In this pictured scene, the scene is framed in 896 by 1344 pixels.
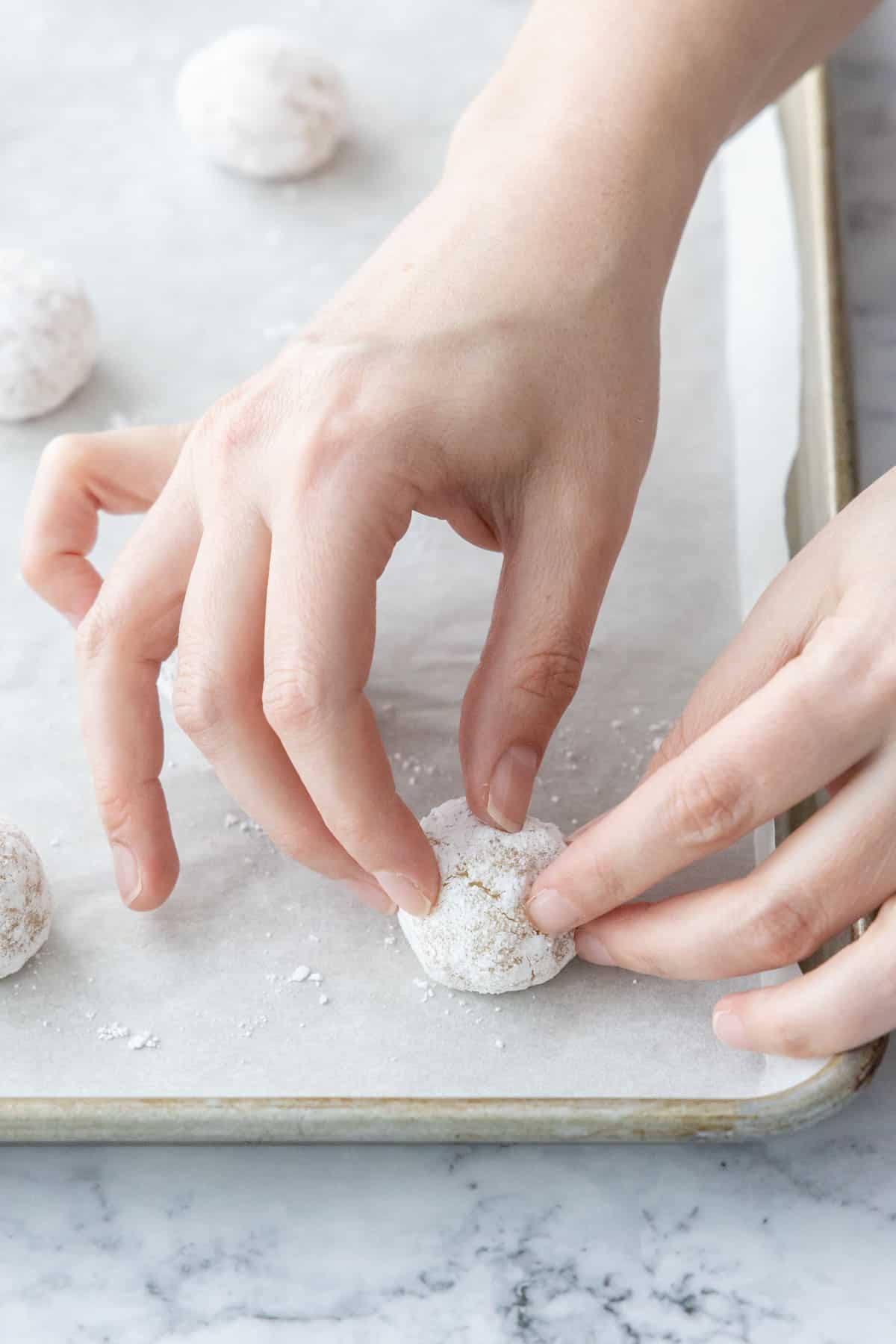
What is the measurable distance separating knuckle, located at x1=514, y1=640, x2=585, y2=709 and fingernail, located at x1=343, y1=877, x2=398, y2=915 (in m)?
0.19

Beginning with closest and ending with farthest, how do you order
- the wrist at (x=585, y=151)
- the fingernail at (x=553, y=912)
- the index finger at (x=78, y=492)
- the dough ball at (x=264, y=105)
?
the fingernail at (x=553, y=912) < the wrist at (x=585, y=151) < the index finger at (x=78, y=492) < the dough ball at (x=264, y=105)

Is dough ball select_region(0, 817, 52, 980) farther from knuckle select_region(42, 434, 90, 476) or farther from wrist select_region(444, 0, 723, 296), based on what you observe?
wrist select_region(444, 0, 723, 296)

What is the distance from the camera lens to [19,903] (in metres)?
0.96

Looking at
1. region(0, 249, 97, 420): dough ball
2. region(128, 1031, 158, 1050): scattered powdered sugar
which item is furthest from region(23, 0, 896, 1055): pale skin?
region(0, 249, 97, 420): dough ball

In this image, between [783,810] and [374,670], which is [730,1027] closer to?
[783,810]

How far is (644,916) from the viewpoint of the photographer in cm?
93

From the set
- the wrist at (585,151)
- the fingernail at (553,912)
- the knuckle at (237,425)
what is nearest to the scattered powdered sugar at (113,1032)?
the fingernail at (553,912)

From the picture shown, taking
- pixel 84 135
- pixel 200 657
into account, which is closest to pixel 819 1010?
pixel 200 657

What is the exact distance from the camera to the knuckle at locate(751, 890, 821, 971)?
855 mm

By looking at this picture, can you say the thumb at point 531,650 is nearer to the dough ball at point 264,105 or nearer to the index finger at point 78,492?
the index finger at point 78,492

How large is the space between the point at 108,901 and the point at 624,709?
444 millimetres

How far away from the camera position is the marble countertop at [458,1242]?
2.80ft

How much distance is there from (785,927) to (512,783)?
0.20 metres

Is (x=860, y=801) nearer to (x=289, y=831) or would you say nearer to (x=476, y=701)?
(x=476, y=701)
